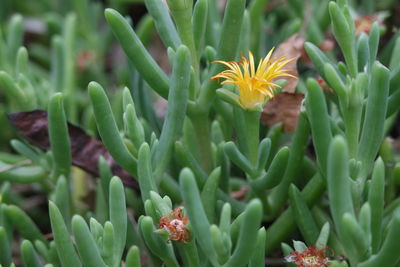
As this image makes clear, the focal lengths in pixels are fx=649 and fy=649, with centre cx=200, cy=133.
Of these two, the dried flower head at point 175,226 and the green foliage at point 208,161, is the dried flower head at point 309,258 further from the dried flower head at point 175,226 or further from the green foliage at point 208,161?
the dried flower head at point 175,226

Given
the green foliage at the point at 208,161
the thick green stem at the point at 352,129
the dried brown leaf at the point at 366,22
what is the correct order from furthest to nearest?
the dried brown leaf at the point at 366,22 → the thick green stem at the point at 352,129 → the green foliage at the point at 208,161

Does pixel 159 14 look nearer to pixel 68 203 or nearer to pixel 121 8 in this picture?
pixel 68 203

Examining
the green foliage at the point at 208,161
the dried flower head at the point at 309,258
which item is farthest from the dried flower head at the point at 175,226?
the dried flower head at the point at 309,258

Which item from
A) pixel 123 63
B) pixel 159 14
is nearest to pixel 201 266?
pixel 159 14

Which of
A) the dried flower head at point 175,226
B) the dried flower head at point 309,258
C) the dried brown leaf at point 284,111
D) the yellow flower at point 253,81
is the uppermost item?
the yellow flower at point 253,81

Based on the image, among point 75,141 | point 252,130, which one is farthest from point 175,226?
point 75,141

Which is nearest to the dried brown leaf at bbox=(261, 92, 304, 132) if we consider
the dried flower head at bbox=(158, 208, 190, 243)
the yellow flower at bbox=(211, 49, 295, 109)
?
the yellow flower at bbox=(211, 49, 295, 109)
